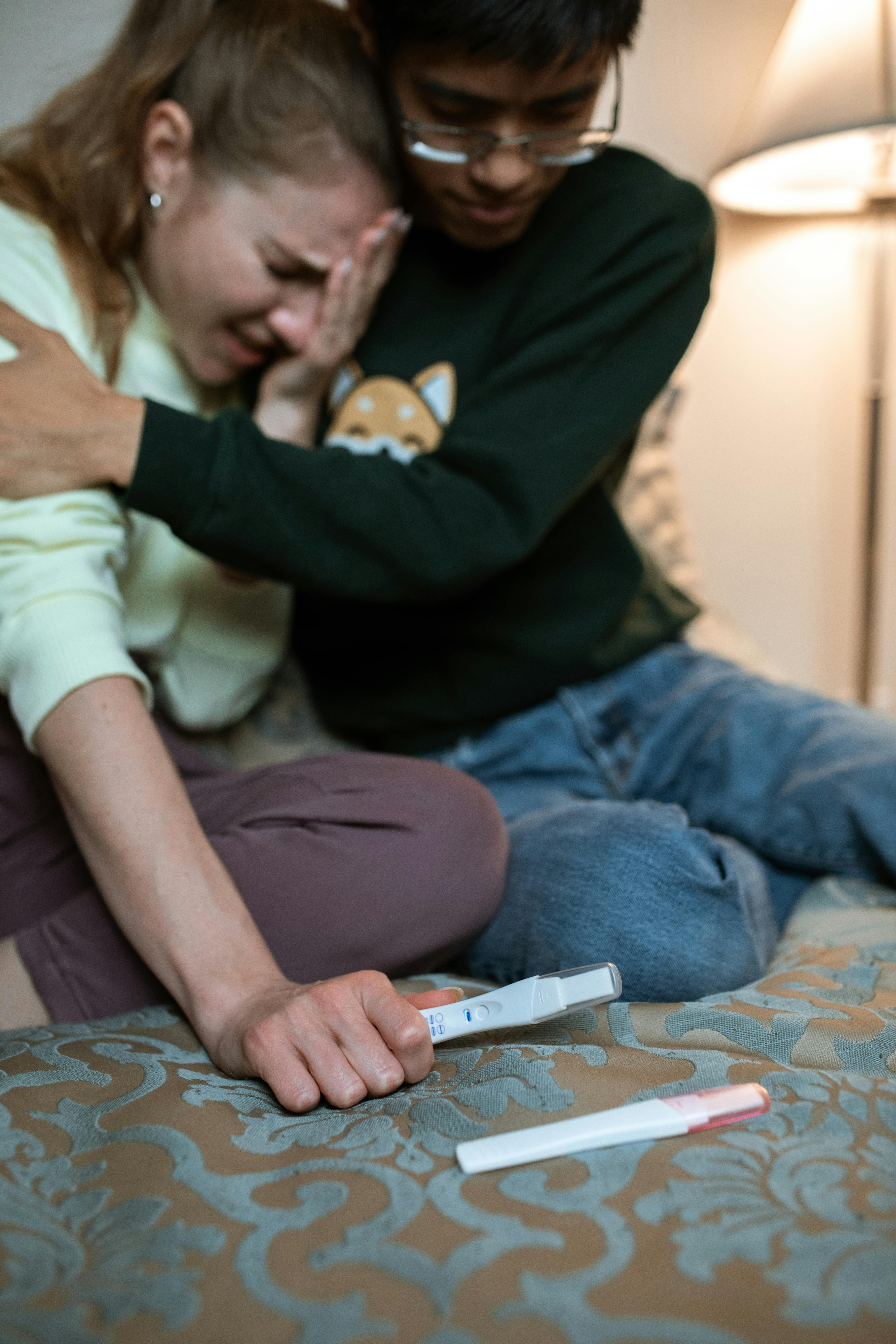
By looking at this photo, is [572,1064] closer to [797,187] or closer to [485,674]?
[485,674]

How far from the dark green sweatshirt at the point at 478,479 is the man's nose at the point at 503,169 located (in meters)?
0.10

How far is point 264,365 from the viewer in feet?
3.23

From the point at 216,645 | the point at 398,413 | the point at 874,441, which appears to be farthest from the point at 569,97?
the point at 874,441

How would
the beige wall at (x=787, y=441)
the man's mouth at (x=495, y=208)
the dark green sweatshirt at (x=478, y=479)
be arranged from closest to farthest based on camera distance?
the dark green sweatshirt at (x=478, y=479), the man's mouth at (x=495, y=208), the beige wall at (x=787, y=441)

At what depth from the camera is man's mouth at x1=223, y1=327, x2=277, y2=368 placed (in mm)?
875

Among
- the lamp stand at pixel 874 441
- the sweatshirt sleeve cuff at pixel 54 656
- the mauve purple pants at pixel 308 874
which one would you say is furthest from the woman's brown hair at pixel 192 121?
the lamp stand at pixel 874 441

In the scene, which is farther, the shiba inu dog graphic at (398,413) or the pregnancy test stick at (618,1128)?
the shiba inu dog graphic at (398,413)

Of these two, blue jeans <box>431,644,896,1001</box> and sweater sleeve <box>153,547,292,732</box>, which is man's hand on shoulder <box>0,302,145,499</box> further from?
blue jeans <box>431,644,896,1001</box>

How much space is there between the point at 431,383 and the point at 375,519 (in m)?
0.26

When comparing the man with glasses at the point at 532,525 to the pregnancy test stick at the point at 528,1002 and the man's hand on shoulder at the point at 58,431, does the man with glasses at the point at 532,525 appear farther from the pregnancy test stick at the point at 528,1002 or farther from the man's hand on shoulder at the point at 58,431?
the pregnancy test stick at the point at 528,1002

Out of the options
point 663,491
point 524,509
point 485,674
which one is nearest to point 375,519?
point 524,509

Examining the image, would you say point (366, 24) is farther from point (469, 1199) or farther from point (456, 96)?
point (469, 1199)

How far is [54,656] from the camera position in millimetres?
653

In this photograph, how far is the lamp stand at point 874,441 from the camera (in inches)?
65.2
